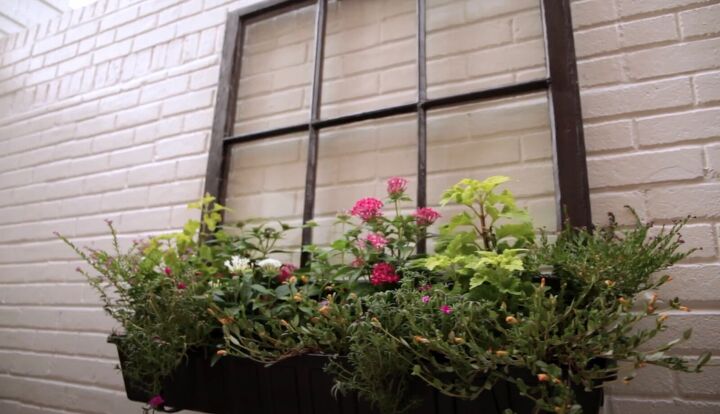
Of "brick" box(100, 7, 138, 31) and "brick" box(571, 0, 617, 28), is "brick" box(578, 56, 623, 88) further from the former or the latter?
"brick" box(100, 7, 138, 31)

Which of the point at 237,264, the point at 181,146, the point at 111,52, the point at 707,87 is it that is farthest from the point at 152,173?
the point at 707,87

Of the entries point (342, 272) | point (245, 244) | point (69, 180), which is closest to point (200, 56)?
point (69, 180)

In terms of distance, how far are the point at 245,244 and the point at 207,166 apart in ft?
1.38

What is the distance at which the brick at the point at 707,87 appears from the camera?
3.20 ft

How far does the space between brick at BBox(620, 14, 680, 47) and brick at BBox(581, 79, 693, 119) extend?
112 millimetres

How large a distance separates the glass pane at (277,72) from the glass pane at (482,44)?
1.38 feet

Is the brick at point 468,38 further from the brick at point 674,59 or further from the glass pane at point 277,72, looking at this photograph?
the glass pane at point 277,72

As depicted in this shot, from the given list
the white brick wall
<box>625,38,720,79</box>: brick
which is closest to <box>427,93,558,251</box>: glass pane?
the white brick wall

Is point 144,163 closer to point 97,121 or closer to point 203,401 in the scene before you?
point 97,121

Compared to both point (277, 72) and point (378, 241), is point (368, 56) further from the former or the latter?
point (378, 241)

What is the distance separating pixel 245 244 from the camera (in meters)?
1.14

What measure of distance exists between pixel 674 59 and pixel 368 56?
788 millimetres

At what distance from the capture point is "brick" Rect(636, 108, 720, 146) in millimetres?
968

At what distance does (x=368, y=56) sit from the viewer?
1372 millimetres
